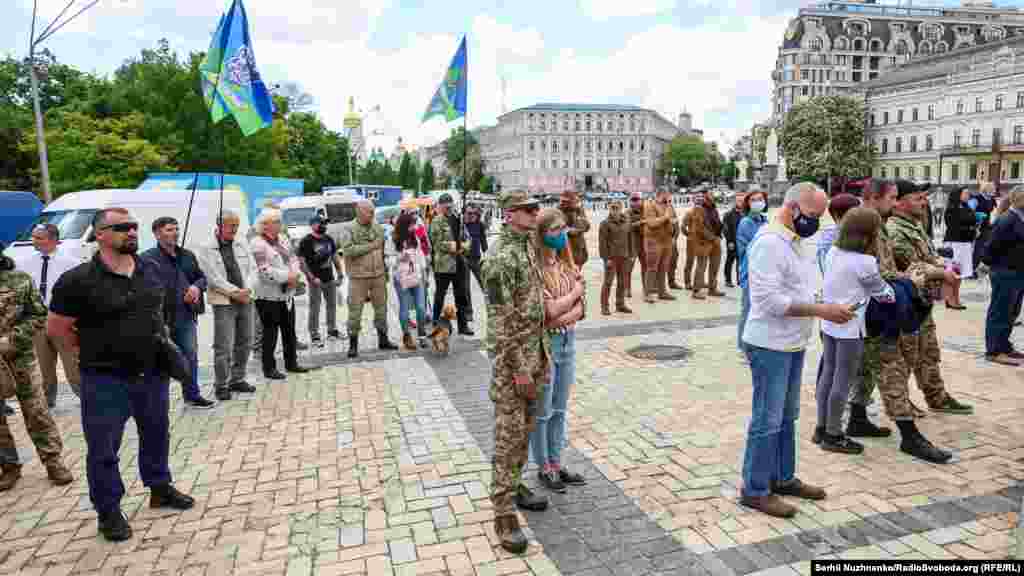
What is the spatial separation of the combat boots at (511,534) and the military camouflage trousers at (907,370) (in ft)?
10.3

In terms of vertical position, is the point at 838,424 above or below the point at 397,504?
above

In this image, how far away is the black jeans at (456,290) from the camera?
31.1ft

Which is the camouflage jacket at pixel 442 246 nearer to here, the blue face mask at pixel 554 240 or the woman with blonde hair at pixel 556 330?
the woman with blonde hair at pixel 556 330

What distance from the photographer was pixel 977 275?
13938mm

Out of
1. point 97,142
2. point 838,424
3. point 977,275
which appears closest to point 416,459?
point 838,424

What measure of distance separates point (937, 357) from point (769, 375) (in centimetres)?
301

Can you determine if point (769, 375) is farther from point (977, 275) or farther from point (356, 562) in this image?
point (977, 275)

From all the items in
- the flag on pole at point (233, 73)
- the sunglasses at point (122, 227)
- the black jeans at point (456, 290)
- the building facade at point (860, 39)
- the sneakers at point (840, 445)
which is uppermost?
the building facade at point (860, 39)

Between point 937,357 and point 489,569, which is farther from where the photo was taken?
point 937,357

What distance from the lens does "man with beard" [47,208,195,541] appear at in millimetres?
3928

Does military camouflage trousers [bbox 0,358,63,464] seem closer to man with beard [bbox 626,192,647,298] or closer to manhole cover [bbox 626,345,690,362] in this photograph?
manhole cover [bbox 626,345,690,362]

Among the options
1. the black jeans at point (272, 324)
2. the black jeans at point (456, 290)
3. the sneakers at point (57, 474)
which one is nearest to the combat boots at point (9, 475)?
the sneakers at point (57, 474)

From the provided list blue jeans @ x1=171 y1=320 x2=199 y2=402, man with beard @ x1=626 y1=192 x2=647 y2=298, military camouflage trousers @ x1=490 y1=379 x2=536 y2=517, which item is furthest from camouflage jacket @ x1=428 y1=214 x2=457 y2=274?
military camouflage trousers @ x1=490 y1=379 x2=536 y2=517

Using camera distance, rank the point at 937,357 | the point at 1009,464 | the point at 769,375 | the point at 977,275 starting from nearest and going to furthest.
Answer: the point at 769,375 → the point at 1009,464 → the point at 937,357 → the point at 977,275
